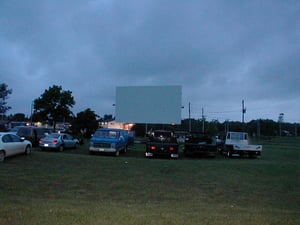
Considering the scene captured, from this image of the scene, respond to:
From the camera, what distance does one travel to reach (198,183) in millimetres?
15305

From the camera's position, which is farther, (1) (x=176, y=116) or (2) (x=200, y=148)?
(1) (x=176, y=116)

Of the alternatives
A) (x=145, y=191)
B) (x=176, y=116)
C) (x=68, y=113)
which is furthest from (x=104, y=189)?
(x=68, y=113)

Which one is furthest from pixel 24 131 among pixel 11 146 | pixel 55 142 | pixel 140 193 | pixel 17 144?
pixel 140 193

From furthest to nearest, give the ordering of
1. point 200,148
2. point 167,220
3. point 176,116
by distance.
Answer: point 176,116
point 200,148
point 167,220

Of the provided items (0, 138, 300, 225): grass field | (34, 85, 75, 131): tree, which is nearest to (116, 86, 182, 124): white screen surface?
(34, 85, 75, 131): tree

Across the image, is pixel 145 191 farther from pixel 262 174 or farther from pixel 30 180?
pixel 262 174

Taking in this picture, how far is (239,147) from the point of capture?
29.3 metres

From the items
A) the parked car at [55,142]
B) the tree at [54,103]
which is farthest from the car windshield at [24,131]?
the tree at [54,103]

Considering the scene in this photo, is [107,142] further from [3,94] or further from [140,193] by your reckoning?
[3,94]

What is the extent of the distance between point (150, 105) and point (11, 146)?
26.3 metres

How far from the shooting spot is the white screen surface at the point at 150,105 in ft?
145

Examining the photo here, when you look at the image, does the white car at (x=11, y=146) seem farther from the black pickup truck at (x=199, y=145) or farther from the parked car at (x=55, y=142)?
the black pickup truck at (x=199, y=145)

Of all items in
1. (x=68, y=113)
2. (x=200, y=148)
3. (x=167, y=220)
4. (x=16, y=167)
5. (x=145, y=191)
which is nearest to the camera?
(x=167, y=220)

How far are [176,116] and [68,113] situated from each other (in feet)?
59.5
